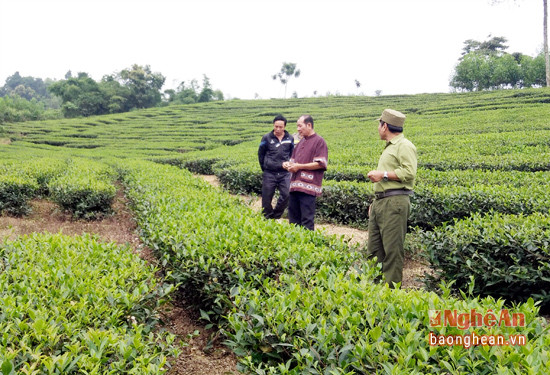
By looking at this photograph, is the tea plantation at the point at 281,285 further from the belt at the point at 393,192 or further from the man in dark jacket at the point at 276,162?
the man in dark jacket at the point at 276,162

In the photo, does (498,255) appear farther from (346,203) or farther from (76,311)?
(76,311)

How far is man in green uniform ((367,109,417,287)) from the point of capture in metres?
3.66

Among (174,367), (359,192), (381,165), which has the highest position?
(381,165)

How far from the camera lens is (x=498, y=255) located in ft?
12.2

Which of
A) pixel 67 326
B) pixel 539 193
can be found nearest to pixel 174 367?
pixel 67 326

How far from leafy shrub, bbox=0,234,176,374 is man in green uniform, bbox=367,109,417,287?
87.0 inches

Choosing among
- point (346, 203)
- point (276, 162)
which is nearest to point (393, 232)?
point (276, 162)

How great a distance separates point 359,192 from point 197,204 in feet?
10.9

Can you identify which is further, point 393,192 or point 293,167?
point 293,167

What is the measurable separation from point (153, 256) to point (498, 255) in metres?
3.80

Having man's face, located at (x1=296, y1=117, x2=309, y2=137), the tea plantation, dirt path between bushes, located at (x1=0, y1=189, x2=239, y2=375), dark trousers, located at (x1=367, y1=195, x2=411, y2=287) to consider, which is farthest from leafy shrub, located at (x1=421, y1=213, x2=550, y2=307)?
dirt path between bushes, located at (x1=0, y1=189, x2=239, y2=375)

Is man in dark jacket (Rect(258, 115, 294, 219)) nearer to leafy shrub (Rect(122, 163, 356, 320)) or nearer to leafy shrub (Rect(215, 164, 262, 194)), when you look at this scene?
leafy shrub (Rect(122, 163, 356, 320))

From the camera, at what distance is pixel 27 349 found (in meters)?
1.80

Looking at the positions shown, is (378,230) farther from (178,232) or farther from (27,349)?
(27,349)
